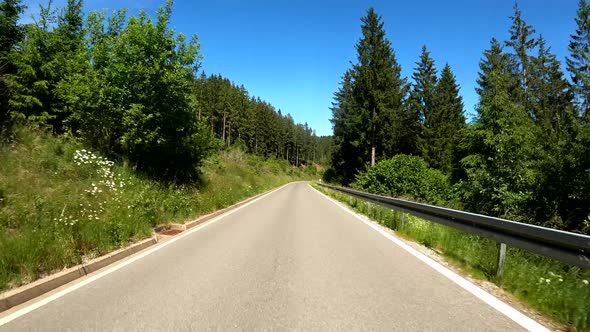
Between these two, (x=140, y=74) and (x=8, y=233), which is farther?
(x=140, y=74)

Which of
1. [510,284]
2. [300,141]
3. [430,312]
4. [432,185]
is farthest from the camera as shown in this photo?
[300,141]

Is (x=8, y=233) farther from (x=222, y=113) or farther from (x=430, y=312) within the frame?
(x=222, y=113)

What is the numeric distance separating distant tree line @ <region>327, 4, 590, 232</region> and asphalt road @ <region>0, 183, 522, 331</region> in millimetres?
9278

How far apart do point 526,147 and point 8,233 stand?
17.8 meters

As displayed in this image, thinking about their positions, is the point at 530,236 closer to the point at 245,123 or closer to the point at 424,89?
the point at 424,89

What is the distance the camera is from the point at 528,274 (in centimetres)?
611

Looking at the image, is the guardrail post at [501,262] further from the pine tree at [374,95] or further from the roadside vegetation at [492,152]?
the pine tree at [374,95]

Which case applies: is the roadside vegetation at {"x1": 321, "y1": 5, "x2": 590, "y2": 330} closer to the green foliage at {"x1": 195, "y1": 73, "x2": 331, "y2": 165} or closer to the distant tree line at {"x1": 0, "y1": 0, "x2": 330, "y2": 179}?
the distant tree line at {"x1": 0, "y1": 0, "x2": 330, "y2": 179}

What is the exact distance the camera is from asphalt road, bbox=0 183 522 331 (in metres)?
4.47

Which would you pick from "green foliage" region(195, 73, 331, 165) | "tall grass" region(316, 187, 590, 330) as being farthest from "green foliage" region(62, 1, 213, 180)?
"green foliage" region(195, 73, 331, 165)

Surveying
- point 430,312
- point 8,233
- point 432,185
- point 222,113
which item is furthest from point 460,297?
point 222,113

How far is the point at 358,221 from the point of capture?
1573 cm

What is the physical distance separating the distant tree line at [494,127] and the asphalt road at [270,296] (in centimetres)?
928

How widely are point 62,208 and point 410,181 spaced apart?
86.5 ft
